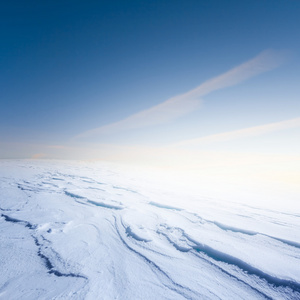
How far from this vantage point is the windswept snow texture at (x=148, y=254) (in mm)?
1363

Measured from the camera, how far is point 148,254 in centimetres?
187

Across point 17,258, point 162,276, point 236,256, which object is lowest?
point 17,258

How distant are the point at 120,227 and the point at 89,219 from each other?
717mm

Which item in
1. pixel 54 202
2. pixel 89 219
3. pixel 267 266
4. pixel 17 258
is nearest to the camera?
pixel 267 266

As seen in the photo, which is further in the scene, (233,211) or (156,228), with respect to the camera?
(233,211)

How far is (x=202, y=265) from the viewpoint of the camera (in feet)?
5.54

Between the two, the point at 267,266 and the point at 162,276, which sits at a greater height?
the point at 267,266

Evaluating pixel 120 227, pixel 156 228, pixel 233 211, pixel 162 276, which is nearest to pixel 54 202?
pixel 120 227

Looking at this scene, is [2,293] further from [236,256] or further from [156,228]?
[236,256]

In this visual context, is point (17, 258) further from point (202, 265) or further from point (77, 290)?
point (202, 265)

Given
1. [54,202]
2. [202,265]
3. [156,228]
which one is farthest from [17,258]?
[54,202]

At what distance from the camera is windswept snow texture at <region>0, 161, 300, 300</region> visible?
1363 mm

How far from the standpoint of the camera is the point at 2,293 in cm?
128

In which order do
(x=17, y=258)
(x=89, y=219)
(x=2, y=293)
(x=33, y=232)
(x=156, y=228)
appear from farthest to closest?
(x=89, y=219), (x=156, y=228), (x=33, y=232), (x=17, y=258), (x=2, y=293)
